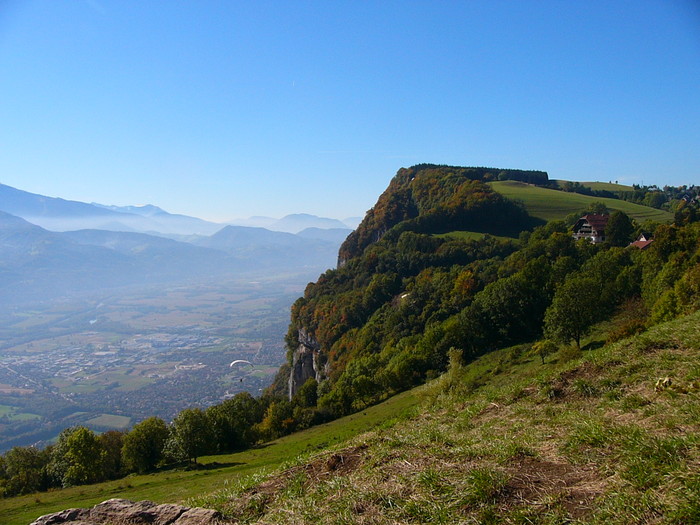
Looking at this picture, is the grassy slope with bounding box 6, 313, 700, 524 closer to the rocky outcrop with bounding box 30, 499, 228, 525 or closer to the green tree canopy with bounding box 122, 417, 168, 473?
the rocky outcrop with bounding box 30, 499, 228, 525

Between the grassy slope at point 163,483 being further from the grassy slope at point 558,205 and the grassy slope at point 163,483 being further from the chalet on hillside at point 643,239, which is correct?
the grassy slope at point 558,205

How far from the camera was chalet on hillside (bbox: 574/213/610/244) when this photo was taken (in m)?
74.9

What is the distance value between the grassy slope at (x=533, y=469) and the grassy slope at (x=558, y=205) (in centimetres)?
10139

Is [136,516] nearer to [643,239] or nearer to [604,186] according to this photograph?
[643,239]

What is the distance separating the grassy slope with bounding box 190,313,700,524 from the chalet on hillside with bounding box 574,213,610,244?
2857 inches

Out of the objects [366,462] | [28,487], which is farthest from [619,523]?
[28,487]

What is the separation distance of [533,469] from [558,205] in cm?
11917

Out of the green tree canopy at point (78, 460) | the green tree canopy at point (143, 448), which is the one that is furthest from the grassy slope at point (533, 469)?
the green tree canopy at point (78, 460)

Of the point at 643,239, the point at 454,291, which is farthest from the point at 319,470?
the point at 643,239

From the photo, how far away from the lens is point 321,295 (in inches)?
3893

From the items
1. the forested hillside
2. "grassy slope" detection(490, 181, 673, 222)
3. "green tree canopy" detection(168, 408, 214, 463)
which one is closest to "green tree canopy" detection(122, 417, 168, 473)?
"green tree canopy" detection(168, 408, 214, 463)

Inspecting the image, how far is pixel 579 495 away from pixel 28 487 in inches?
1971

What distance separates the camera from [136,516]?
695cm

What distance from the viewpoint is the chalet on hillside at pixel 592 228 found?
246ft
